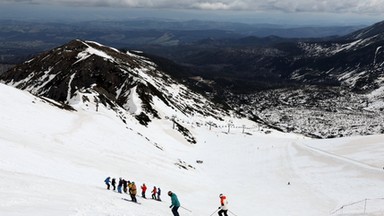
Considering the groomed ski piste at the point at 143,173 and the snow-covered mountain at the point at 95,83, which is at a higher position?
the groomed ski piste at the point at 143,173

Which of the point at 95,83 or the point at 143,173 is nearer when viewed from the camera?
the point at 143,173

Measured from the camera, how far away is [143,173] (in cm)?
5438

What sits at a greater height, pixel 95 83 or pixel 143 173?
pixel 143 173

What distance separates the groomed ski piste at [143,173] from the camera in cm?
2736

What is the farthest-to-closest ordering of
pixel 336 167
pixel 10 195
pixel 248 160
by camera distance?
pixel 248 160 < pixel 336 167 < pixel 10 195

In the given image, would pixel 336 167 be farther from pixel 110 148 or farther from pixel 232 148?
pixel 232 148

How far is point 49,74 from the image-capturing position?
183m

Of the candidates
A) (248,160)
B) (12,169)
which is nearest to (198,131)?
(248,160)

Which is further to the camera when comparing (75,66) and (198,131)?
(75,66)

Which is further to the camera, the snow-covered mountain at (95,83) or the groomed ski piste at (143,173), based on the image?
the snow-covered mountain at (95,83)

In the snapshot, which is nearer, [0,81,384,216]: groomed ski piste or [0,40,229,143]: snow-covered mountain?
[0,81,384,216]: groomed ski piste

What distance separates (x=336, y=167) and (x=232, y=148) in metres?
53.9

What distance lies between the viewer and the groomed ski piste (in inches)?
1077

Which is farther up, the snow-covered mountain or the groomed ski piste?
the groomed ski piste
